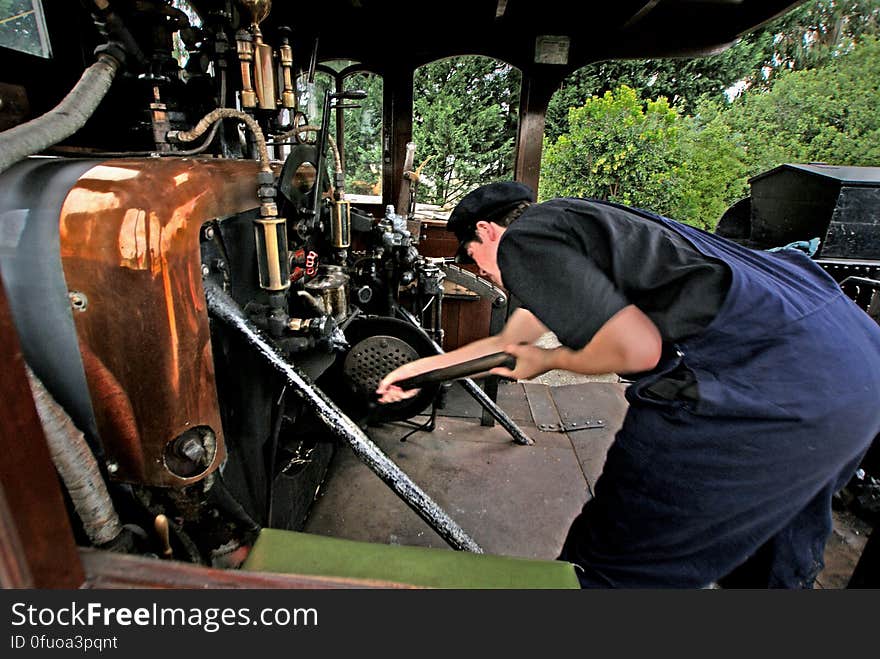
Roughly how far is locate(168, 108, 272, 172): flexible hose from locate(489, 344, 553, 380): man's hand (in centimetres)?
109

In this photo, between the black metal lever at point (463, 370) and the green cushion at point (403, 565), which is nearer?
the green cushion at point (403, 565)

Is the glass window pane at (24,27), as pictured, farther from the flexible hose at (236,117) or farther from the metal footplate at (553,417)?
the metal footplate at (553,417)

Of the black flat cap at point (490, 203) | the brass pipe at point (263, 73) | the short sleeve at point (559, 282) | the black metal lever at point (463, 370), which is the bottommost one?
the black metal lever at point (463, 370)

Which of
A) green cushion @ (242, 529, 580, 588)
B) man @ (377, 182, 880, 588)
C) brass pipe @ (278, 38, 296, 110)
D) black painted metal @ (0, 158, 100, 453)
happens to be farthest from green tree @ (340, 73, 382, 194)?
green cushion @ (242, 529, 580, 588)

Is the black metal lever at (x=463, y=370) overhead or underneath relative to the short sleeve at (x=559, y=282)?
underneath

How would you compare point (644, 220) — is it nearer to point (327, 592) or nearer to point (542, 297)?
point (542, 297)

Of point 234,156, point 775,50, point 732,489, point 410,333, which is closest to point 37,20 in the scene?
point 234,156

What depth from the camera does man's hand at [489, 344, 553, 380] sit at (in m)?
1.67

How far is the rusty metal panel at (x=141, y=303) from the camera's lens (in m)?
1.21

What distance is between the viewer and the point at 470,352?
1.91 metres

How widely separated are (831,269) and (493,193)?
3.50 metres

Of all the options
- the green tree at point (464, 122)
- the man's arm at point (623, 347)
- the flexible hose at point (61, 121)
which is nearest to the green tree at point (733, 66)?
the green tree at point (464, 122)

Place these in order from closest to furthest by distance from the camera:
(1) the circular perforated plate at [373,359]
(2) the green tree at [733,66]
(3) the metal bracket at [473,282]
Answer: (1) the circular perforated plate at [373,359]
(3) the metal bracket at [473,282]
(2) the green tree at [733,66]

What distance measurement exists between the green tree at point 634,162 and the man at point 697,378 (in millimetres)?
6843
